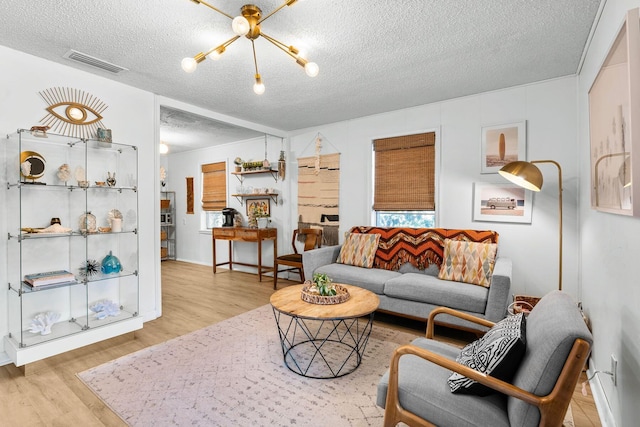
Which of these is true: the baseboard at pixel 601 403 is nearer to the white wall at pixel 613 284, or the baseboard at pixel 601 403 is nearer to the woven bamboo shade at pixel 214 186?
the white wall at pixel 613 284

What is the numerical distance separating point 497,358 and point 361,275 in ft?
7.24

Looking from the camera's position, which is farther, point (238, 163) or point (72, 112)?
point (238, 163)

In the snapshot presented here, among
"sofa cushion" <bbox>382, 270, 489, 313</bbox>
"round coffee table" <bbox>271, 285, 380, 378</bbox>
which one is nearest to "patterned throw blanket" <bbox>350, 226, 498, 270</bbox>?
"sofa cushion" <bbox>382, 270, 489, 313</bbox>

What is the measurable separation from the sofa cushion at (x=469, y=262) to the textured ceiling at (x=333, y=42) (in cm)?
167

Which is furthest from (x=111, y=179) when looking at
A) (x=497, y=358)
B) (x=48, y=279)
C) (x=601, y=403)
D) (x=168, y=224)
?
(x=168, y=224)

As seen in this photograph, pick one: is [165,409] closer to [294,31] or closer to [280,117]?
[294,31]

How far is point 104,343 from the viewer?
2867mm

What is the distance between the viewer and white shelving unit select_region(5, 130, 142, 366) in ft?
8.45

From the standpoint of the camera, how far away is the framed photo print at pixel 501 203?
3379mm

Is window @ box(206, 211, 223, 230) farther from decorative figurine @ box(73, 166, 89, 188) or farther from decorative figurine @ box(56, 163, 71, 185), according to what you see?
decorative figurine @ box(56, 163, 71, 185)

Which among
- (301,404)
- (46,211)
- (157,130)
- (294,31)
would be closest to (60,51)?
(157,130)

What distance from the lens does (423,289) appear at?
3051 millimetres

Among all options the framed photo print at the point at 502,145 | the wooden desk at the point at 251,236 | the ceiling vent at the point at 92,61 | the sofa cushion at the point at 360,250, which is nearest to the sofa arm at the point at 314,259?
the sofa cushion at the point at 360,250

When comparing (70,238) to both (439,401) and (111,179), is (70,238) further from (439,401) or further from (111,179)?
(439,401)
